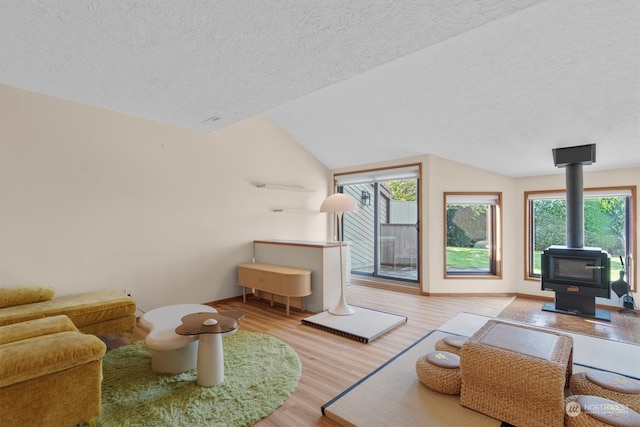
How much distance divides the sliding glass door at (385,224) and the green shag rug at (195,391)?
10.5ft

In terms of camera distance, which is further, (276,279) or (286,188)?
(286,188)

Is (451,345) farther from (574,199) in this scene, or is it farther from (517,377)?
(574,199)

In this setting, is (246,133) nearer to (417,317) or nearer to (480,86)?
(480,86)

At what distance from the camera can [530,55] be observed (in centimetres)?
230

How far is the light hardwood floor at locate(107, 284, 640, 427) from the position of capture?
6.51 feet

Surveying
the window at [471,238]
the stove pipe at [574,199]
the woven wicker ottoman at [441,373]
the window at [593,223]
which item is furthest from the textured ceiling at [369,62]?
the woven wicker ottoman at [441,373]

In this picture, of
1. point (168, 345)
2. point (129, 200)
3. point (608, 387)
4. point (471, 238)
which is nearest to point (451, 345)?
point (608, 387)

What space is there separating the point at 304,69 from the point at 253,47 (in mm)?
457

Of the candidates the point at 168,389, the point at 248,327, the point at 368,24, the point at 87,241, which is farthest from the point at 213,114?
the point at 168,389

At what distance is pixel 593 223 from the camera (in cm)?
424

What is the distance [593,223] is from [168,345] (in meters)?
5.47

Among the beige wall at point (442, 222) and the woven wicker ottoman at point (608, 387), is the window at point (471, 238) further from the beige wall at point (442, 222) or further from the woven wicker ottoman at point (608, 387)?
the woven wicker ottoman at point (608, 387)

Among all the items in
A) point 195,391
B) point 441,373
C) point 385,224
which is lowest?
point 195,391

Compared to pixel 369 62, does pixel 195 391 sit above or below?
below
